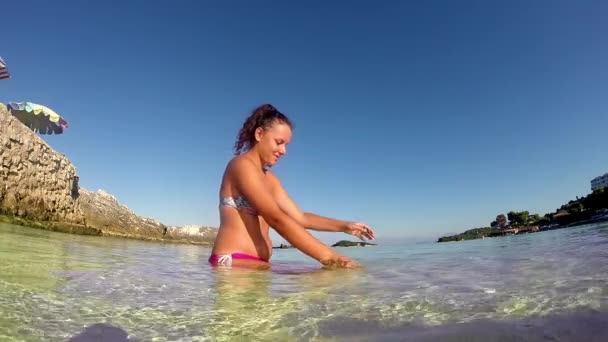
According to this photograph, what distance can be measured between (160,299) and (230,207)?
211 cm

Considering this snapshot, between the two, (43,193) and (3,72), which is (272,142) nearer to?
(43,193)

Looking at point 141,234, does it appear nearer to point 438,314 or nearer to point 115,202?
point 115,202

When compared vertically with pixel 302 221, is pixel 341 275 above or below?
below

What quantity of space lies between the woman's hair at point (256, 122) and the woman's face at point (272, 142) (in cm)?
8

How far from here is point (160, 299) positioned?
246 cm

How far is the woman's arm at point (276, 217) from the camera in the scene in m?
4.04

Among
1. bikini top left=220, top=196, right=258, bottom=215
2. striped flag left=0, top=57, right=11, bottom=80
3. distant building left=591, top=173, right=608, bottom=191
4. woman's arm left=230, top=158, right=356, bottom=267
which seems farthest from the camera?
distant building left=591, top=173, right=608, bottom=191

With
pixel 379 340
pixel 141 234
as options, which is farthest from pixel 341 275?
pixel 141 234

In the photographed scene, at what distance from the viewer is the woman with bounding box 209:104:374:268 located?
13.4 ft

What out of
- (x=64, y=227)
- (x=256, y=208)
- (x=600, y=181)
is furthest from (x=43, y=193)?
(x=600, y=181)

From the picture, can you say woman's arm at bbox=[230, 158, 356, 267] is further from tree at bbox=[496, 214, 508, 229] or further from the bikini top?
tree at bbox=[496, 214, 508, 229]

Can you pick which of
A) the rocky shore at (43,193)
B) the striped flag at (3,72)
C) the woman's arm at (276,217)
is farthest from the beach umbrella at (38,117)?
the woman's arm at (276,217)

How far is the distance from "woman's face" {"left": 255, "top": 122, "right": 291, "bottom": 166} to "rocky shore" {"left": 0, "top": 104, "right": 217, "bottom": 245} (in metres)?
13.8

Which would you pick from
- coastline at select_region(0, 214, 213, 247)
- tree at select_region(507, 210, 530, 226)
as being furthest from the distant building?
coastline at select_region(0, 214, 213, 247)
